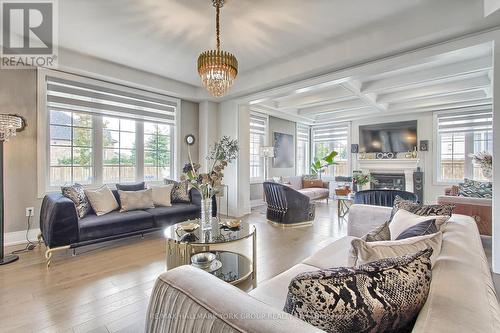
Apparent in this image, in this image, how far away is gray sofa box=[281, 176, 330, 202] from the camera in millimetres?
6265

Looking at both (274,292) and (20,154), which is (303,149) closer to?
(20,154)

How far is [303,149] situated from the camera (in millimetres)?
8633

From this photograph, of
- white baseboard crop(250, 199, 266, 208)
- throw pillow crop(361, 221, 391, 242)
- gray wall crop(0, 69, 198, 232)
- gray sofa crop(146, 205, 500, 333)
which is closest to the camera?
gray sofa crop(146, 205, 500, 333)

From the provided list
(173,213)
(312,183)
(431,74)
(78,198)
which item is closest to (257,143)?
(312,183)

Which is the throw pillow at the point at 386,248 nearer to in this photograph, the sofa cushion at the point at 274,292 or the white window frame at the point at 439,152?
the sofa cushion at the point at 274,292

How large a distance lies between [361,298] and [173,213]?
3.55 meters

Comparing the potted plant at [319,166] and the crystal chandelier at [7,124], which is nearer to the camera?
the crystal chandelier at [7,124]

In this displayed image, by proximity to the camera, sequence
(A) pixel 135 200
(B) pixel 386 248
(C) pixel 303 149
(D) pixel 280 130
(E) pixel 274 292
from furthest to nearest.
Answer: (C) pixel 303 149
(D) pixel 280 130
(A) pixel 135 200
(E) pixel 274 292
(B) pixel 386 248

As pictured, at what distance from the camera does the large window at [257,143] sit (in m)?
6.58

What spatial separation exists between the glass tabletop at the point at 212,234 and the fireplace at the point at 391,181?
5.64 metres

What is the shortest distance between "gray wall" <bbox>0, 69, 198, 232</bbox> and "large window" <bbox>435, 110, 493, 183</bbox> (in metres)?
8.64

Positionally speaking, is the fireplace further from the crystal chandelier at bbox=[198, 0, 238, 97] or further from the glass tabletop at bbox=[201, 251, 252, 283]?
the crystal chandelier at bbox=[198, 0, 238, 97]

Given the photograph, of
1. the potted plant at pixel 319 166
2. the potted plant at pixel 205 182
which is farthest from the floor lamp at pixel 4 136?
the potted plant at pixel 319 166

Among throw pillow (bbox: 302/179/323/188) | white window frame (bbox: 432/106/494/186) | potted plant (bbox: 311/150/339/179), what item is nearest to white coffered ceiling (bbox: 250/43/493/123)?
white window frame (bbox: 432/106/494/186)
